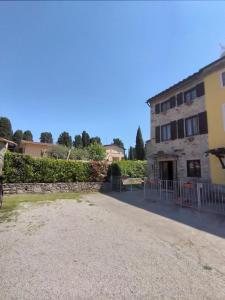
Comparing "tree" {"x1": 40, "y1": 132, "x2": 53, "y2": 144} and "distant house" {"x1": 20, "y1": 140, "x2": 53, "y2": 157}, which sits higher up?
"tree" {"x1": 40, "y1": 132, "x2": 53, "y2": 144}

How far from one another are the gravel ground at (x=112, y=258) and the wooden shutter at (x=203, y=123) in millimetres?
7697

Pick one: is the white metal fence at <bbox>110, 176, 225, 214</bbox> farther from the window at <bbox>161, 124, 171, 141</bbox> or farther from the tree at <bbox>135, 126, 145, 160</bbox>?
the tree at <bbox>135, 126, 145, 160</bbox>

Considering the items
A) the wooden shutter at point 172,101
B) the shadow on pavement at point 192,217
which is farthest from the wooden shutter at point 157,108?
the shadow on pavement at point 192,217

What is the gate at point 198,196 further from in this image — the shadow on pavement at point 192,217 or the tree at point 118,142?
the tree at point 118,142

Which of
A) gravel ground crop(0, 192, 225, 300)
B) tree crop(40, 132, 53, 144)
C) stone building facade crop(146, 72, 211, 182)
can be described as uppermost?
tree crop(40, 132, 53, 144)

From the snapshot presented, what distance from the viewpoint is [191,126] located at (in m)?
16.2

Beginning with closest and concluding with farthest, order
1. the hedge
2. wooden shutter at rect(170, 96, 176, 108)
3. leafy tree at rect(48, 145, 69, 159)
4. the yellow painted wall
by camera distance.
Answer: the yellow painted wall
the hedge
wooden shutter at rect(170, 96, 176, 108)
leafy tree at rect(48, 145, 69, 159)

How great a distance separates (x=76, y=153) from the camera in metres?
37.7

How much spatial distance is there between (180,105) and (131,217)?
38.6 ft

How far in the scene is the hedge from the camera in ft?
49.4

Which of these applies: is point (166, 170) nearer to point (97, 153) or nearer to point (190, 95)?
point (190, 95)

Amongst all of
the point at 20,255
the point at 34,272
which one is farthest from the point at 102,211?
the point at 34,272

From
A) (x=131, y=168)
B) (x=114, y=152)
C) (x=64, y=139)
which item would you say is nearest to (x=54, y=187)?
(x=131, y=168)

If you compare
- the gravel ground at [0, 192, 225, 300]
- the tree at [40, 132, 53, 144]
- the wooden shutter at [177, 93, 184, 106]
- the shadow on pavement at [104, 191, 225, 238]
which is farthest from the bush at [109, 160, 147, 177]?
the tree at [40, 132, 53, 144]
